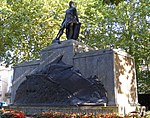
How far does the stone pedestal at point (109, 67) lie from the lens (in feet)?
37.2

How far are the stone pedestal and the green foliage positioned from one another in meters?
7.35

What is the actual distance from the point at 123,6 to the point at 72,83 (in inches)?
526

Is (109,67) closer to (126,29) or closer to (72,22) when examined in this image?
(72,22)

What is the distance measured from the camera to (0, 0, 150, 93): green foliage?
20.6 metres

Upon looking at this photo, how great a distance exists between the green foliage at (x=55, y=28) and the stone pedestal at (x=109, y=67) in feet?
24.1

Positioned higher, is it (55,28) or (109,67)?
(55,28)

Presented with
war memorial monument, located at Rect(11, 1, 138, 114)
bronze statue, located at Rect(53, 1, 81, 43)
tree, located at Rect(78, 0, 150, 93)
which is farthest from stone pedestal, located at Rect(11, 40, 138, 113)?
tree, located at Rect(78, 0, 150, 93)

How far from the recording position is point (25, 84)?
12.3 metres

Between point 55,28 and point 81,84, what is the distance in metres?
11.3

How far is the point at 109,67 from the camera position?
11594 mm

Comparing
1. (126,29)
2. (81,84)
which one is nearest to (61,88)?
(81,84)

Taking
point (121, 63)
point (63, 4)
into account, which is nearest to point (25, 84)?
point (121, 63)

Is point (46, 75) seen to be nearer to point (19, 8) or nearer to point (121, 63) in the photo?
point (121, 63)

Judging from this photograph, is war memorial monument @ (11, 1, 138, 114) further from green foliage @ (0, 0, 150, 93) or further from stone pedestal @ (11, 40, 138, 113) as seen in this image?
green foliage @ (0, 0, 150, 93)
